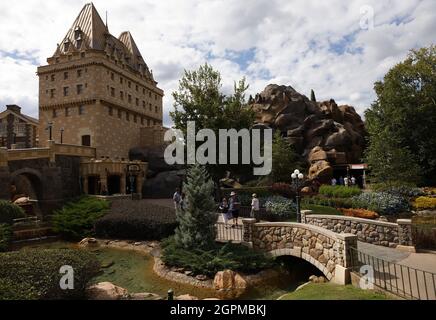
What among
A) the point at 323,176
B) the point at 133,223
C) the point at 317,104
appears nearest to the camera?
the point at 133,223

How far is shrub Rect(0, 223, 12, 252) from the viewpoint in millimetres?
18302

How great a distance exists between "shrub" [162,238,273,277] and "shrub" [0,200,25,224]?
499 inches

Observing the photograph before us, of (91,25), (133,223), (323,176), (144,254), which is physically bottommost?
(144,254)

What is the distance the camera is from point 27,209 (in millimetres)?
28281

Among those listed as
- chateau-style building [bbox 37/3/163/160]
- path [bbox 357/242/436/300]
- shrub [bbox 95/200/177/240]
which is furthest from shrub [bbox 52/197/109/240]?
path [bbox 357/242/436/300]

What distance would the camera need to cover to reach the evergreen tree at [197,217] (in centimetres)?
1552

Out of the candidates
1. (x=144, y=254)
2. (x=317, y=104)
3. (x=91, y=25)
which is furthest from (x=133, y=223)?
(x=317, y=104)

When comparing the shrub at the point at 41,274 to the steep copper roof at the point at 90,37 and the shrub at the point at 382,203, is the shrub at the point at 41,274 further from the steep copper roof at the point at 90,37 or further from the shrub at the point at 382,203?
the steep copper roof at the point at 90,37

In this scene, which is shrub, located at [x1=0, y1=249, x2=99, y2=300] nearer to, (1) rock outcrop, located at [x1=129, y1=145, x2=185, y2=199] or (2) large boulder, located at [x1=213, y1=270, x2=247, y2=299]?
(2) large boulder, located at [x1=213, y1=270, x2=247, y2=299]

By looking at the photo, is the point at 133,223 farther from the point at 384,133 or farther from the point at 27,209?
the point at 384,133

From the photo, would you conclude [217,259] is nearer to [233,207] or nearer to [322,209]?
[233,207]

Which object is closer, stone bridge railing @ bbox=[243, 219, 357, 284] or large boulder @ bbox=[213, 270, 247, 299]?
stone bridge railing @ bbox=[243, 219, 357, 284]
